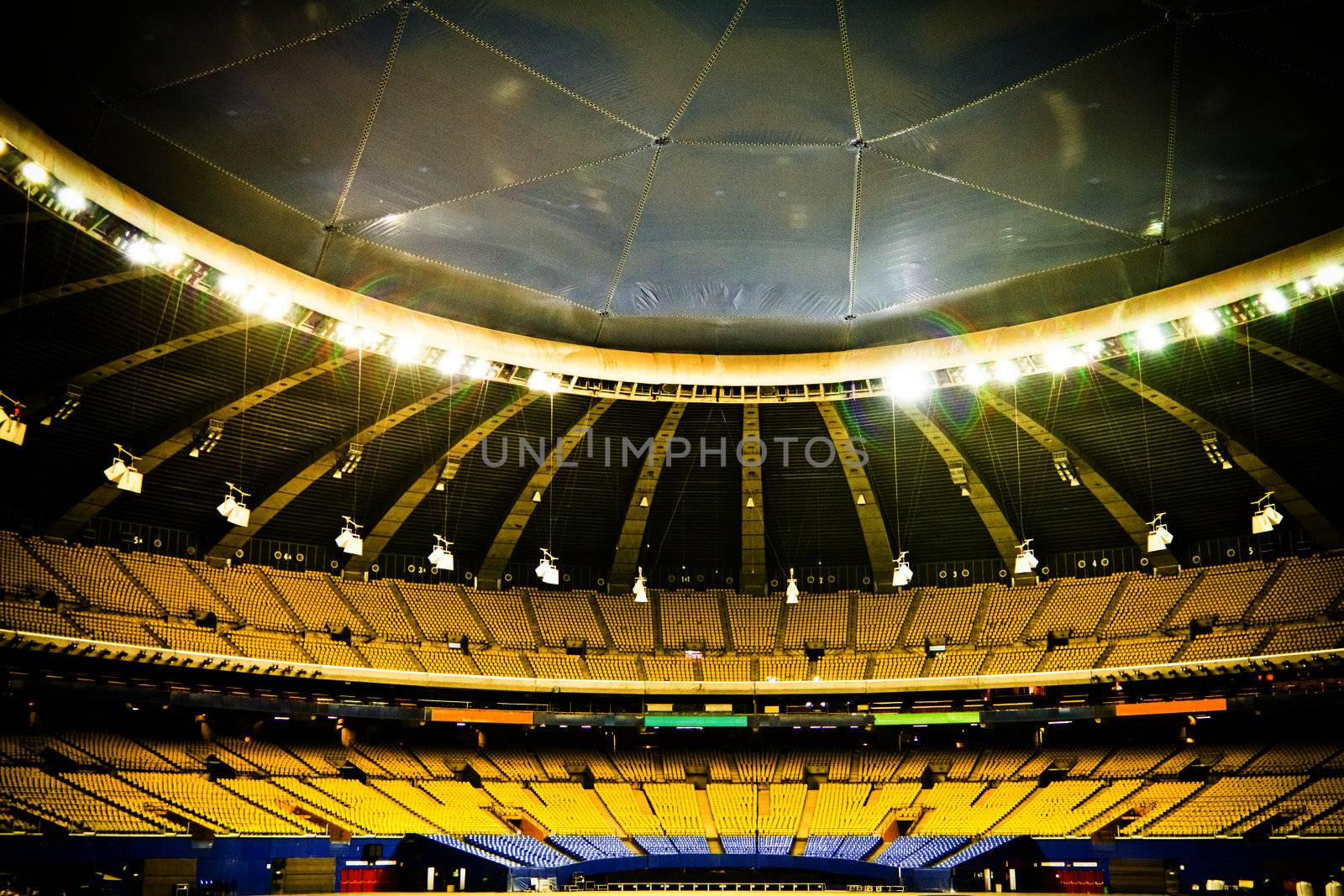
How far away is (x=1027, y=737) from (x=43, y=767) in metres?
33.1

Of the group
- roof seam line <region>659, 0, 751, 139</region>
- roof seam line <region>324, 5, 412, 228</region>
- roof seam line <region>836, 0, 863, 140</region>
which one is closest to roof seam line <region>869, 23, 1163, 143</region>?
roof seam line <region>836, 0, 863, 140</region>

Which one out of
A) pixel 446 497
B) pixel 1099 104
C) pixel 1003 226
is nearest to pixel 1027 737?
pixel 446 497

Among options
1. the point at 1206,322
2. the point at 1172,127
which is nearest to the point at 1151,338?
the point at 1206,322

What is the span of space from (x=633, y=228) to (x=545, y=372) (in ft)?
18.5

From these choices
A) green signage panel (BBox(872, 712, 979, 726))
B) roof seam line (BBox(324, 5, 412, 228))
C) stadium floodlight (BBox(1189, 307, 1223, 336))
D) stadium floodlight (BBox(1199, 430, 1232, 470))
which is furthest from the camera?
green signage panel (BBox(872, 712, 979, 726))

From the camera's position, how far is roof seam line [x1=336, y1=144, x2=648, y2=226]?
16.3 metres

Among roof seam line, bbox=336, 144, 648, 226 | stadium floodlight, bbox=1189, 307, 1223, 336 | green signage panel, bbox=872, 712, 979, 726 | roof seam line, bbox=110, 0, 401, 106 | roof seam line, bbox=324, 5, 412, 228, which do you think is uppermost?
roof seam line, bbox=336, 144, 648, 226

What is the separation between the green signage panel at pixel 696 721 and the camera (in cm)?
3716

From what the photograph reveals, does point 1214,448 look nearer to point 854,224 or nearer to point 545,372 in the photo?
point 854,224

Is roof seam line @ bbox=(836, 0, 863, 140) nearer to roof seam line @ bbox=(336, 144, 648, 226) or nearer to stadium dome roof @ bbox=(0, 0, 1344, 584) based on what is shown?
stadium dome roof @ bbox=(0, 0, 1344, 584)

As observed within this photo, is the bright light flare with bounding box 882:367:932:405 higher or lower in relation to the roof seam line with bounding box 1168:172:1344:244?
lower

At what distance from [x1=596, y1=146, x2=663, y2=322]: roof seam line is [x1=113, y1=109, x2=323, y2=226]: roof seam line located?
545 cm

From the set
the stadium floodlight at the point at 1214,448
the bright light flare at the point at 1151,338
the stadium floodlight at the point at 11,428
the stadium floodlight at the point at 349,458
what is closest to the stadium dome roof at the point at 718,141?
the bright light flare at the point at 1151,338

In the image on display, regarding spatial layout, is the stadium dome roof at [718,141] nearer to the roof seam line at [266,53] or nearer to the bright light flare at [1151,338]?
the roof seam line at [266,53]
